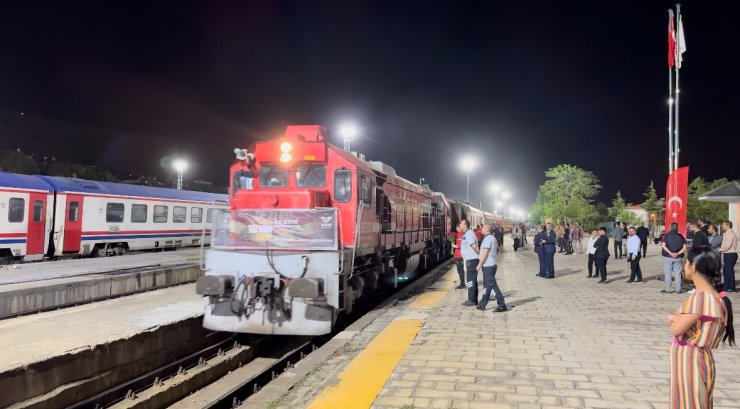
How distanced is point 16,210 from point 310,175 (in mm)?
12734

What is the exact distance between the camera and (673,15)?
16.8m

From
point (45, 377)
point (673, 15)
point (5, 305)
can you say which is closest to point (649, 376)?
point (45, 377)

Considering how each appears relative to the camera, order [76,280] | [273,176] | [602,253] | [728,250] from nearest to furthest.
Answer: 1. [273,176]
2. [728,250]
3. [76,280]
4. [602,253]

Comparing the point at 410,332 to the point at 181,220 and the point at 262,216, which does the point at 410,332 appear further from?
the point at 181,220

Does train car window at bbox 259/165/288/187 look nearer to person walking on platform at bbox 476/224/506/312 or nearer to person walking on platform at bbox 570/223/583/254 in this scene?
person walking on platform at bbox 476/224/506/312

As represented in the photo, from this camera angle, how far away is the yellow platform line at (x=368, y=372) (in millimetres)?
4824

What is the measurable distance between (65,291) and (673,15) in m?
20.1

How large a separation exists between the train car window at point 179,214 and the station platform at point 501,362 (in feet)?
57.6

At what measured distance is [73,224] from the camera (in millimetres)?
18609

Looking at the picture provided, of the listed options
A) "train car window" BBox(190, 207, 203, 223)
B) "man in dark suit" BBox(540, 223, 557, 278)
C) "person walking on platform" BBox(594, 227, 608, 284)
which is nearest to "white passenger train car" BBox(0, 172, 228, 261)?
"train car window" BBox(190, 207, 203, 223)

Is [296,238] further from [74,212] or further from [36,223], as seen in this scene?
[74,212]

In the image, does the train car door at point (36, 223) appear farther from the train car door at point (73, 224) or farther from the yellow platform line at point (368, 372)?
the yellow platform line at point (368, 372)

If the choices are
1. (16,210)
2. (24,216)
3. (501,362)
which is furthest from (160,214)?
(501,362)

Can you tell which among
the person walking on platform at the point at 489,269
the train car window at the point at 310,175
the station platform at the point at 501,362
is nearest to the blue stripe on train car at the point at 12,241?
the train car window at the point at 310,175
